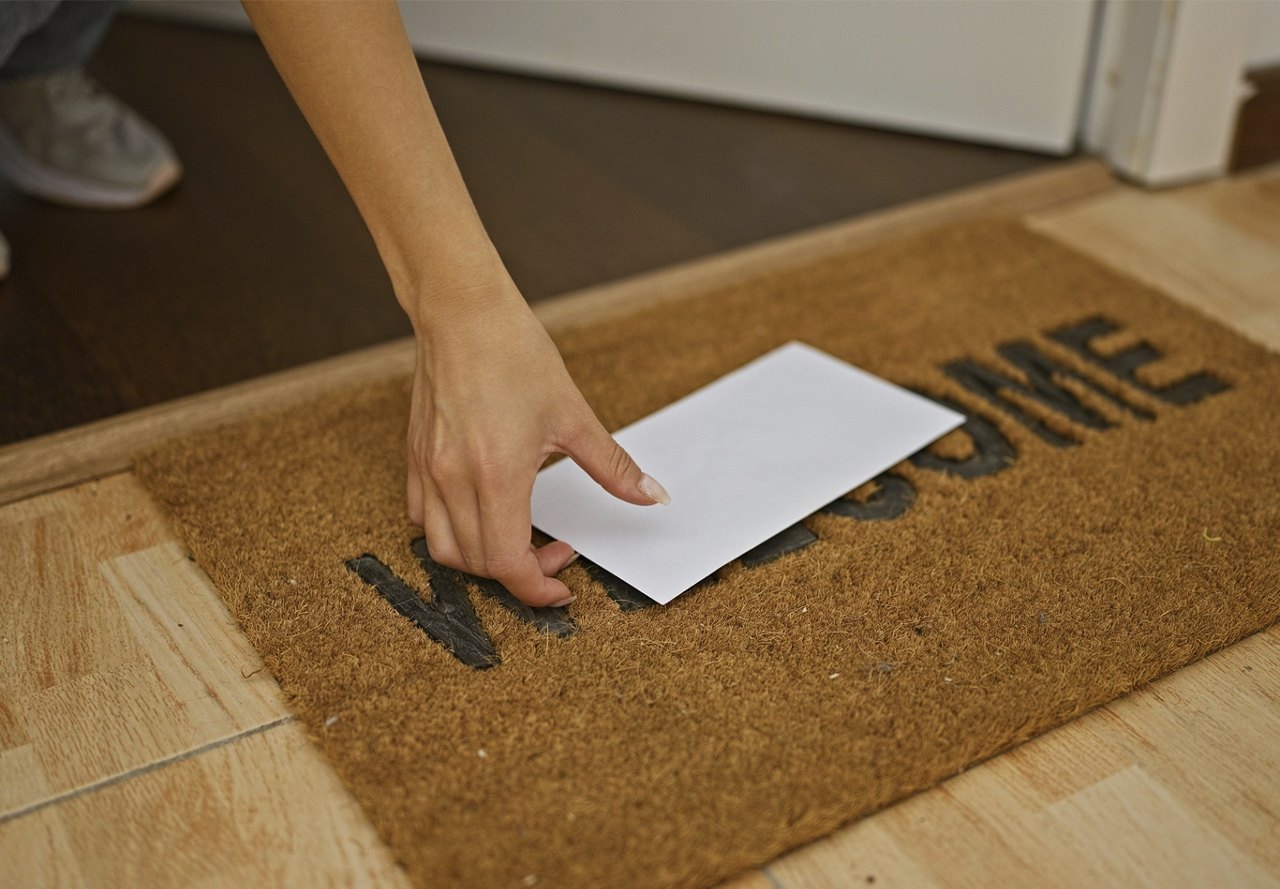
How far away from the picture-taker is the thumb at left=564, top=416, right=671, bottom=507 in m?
0.78

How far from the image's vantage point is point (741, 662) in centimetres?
76

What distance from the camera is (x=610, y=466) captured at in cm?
80

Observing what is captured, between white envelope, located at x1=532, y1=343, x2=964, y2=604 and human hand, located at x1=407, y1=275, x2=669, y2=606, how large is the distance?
3.5 inches

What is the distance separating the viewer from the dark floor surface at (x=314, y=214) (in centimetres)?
115

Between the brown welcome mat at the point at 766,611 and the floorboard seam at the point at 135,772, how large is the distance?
0.03 meters

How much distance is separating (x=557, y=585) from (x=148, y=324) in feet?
2.04

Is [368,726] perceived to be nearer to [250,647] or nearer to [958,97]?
[250,647]

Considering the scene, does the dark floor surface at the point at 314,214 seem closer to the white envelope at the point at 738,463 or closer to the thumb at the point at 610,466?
the white envelope at the point at 738,463

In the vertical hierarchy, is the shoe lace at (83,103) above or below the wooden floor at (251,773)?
above

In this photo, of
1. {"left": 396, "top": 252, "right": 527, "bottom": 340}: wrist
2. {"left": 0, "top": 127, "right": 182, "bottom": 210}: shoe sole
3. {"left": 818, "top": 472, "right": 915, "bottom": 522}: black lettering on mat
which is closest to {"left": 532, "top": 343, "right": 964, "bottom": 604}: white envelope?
{"left": 818, "top": 472, "right": 915, "bottom": 522}: black lettering on mat

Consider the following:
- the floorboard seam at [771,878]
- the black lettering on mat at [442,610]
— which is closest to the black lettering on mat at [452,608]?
the black lettering on mat at [442,610]

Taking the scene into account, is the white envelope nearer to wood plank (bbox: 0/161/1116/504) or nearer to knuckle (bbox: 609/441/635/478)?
knuckle (bbox: 609/441/635/478)

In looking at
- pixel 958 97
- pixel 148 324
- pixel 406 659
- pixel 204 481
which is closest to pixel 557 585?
pixel 406 659

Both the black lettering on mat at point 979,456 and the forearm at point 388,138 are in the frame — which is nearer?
the forearm at point 388,138
